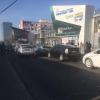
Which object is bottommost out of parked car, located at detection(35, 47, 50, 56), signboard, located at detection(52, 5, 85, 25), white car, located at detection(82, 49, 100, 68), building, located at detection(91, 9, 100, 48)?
parked car, located at detection(35, 47, 50, 56)

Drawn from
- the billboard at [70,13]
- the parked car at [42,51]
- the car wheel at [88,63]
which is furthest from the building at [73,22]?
the car wheel at [88,63]

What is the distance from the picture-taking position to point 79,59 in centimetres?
3008

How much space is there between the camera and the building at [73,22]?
167ft

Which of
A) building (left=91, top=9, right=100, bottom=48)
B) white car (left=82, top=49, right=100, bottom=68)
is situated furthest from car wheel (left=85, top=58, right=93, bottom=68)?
building (left=91, top=9, right=100, bottom=48)

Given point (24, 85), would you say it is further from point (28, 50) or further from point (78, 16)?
point (78, 16)

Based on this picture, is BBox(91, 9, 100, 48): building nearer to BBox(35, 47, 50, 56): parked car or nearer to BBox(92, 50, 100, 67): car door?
BBox(35, 47, 50, 56): parked car

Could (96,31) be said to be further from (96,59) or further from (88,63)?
(96,59)

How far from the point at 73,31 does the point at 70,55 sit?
2750cm

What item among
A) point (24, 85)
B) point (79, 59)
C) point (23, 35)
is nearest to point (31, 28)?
point (23, 35)

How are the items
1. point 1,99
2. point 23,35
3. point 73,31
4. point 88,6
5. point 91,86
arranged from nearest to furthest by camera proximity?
1. point 1,99
2. point 91,86
3. point 88,6
4. point 73,31
5. point 23,35

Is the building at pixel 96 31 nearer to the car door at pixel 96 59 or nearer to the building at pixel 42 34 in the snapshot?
the building at pixel 42 34

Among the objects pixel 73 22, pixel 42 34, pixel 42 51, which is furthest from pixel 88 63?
pixel 42 34

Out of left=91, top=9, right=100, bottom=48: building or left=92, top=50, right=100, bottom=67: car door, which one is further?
left=91, top=9, right=100, bottom=48: building

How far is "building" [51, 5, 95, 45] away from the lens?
167ft
